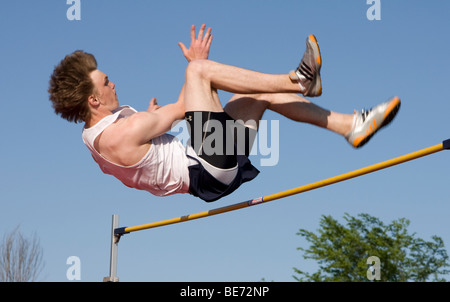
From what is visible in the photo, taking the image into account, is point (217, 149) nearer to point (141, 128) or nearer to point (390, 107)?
point (141, 128)

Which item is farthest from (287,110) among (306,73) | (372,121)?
(372,121)

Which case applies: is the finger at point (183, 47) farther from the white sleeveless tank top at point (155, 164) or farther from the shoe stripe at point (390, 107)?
the shoe stripe at point (390, 107)

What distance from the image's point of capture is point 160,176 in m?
4.77

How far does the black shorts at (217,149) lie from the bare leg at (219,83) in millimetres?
90

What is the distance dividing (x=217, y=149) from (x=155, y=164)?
18.5 inches

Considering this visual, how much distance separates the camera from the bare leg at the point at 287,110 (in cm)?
462

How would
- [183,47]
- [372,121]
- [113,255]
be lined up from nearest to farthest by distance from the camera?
[372,121] → [183,47] → [113,255]

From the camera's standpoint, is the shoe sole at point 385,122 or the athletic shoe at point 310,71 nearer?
the athletic shoe at point 310,71

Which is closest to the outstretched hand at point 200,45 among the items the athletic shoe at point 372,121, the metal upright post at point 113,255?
the athletic shoe at point 372,121

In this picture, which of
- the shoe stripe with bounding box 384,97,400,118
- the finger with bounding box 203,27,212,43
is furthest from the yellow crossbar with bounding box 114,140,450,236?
the finger with bounding box 203,27,212,43

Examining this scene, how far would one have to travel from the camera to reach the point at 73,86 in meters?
4.67

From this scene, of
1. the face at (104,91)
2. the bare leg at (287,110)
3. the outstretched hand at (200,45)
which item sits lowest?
the bare leg at (287,110)

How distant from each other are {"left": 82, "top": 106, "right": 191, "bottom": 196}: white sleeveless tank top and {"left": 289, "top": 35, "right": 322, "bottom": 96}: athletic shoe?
3.34ft
